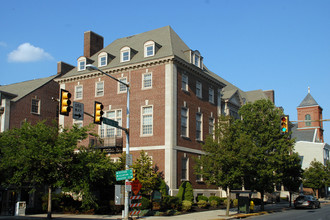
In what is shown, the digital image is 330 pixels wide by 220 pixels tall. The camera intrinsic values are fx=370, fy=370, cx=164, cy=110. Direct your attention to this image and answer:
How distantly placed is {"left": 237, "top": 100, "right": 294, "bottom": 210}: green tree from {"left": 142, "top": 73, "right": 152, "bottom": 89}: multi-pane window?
10.2 m

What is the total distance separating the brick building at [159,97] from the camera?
3662 cm

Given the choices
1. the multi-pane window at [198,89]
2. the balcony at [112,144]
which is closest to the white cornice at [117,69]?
the multi-pane window at [198,89]

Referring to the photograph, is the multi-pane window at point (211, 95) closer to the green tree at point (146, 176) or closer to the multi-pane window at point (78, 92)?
the green tree at point (146, 176)

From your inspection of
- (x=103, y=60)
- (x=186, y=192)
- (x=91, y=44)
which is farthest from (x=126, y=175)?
(x=91, y=44)

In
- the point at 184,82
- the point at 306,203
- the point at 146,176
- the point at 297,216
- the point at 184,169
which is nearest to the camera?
the point at 297,216

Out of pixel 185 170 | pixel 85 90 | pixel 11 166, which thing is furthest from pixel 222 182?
pixel 85 90

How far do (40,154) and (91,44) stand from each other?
975 inches

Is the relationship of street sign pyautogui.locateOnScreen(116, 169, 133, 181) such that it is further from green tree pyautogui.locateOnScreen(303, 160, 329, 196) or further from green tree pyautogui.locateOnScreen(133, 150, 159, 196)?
green tree pyautogui.locateOnScreen(303, 160, 329, 196)

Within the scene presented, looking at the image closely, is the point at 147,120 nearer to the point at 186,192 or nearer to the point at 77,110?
the point at 186,192

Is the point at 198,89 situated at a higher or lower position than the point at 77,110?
higher

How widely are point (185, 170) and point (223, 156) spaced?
9692 mm

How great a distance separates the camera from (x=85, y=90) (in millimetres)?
43219

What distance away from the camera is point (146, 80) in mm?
38938

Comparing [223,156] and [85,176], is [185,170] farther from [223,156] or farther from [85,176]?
[85,176]
